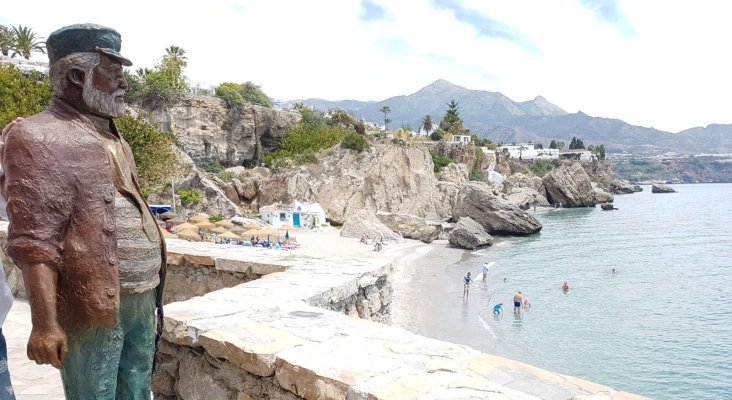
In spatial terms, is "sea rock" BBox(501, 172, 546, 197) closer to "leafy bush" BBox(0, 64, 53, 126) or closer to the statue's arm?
"leafy bush" BBox(0, 64, 53, 126)

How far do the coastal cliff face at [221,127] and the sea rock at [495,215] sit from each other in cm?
2131

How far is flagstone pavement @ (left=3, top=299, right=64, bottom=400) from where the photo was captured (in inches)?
160

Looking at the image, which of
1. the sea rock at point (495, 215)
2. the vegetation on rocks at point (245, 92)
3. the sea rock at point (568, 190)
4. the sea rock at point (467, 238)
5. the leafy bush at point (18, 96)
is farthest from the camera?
the sea rock at point (568, 190)

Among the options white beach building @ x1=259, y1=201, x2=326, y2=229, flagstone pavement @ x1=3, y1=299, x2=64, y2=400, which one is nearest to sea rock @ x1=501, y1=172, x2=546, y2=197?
white beach building @ x1=259, y1=201, x2=326, y2=229

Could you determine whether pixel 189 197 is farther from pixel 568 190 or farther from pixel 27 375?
pixel 568 190

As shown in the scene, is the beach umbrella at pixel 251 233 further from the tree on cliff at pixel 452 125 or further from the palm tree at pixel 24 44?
the tree on cliff at pixel 452 125

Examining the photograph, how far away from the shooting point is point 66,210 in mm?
1955

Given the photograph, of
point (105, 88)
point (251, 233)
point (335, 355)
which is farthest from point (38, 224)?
point (251, 233)

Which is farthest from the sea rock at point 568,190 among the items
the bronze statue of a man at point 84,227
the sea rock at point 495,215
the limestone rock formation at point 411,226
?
the bronze statue of a man at point 84,227

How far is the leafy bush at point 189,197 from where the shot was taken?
32.5m

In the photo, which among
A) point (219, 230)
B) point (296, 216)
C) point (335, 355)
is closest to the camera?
point (335, 355)

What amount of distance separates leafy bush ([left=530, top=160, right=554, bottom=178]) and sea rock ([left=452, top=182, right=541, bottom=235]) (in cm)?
5793

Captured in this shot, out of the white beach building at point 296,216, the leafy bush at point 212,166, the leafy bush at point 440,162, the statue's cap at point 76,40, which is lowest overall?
the white beach building at point 296,216

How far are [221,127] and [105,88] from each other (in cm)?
4565
